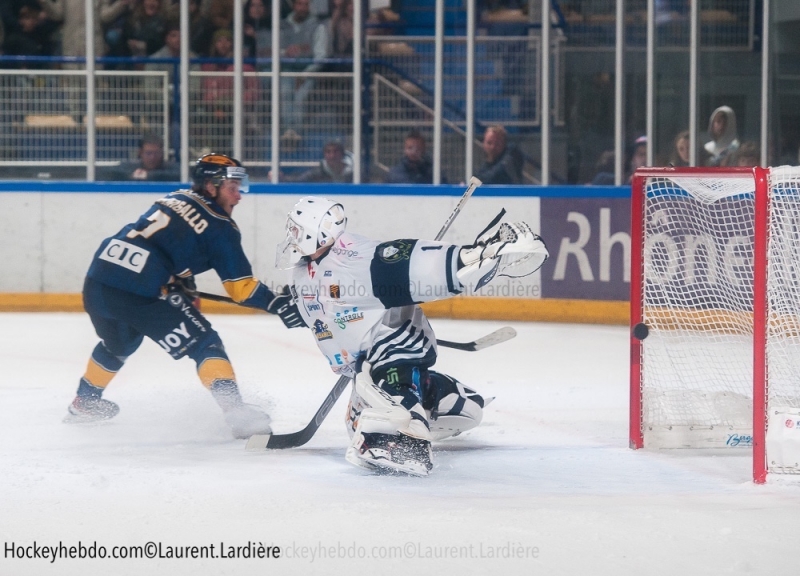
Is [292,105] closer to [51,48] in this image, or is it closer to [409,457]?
[51,48]

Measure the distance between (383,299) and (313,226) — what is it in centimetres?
31

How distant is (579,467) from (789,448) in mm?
642

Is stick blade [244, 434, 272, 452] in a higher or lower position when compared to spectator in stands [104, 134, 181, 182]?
lower

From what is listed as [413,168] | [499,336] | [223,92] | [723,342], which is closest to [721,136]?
[413,168]

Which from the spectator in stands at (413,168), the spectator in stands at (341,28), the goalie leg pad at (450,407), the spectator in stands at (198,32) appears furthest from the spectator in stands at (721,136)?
the goalie leg pad at (450,407)

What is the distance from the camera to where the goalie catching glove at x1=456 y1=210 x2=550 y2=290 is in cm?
333

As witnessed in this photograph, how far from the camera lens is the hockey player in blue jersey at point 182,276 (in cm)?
404

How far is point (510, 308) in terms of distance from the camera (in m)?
6.89

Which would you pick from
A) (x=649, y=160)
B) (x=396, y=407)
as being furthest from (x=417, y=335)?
(x=649, y=160)

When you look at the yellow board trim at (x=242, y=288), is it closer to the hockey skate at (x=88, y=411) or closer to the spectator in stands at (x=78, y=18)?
the hockey skate at (x=88, y=411)

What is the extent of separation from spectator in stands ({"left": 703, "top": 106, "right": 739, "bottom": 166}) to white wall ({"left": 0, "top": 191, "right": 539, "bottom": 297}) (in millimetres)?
1238

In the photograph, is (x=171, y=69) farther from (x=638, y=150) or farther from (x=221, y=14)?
(x=638, y=150)

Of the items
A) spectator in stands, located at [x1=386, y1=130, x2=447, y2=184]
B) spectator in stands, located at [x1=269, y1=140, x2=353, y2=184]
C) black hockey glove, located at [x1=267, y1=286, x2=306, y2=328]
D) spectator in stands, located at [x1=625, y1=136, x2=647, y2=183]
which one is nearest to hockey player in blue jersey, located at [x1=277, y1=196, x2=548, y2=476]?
black hockey glove, located at [x1=267, y1=286, x2=306, y2=328]

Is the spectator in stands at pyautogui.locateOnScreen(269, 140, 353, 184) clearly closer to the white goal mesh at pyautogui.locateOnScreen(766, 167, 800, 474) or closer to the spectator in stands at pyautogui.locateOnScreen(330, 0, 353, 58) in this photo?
the spectator in stands at pyautogui.locateOnScreen(330, 0, 353, 58)
